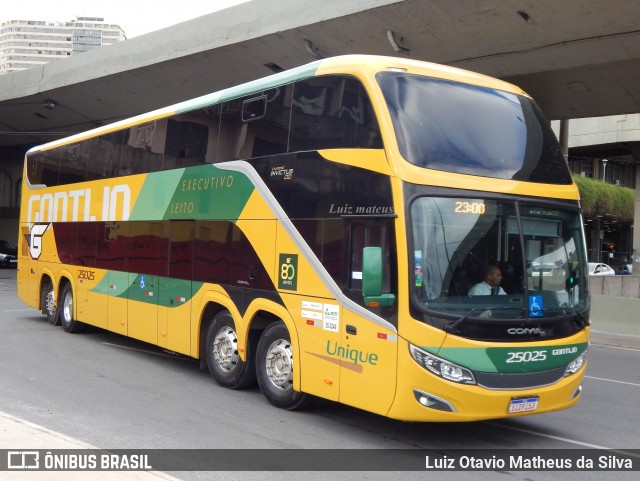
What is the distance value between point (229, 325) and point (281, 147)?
2560 mm

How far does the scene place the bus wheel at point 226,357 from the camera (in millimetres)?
9484

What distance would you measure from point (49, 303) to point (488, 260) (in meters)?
12.1

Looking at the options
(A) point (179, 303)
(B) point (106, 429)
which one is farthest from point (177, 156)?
(B) point (106, 429)

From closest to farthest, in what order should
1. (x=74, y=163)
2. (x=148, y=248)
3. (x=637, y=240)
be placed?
(x=148, y=248), (x=74, y=163), (x=637, y=240)

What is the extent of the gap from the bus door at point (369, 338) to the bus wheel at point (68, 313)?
9073 mm

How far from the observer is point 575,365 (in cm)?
745

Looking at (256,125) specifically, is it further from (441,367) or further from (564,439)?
(564,439)

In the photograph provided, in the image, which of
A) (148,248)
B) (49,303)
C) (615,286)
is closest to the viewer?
(148,248)

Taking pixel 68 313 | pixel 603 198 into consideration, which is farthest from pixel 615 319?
pixel 603 198

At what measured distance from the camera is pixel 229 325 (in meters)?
9.79

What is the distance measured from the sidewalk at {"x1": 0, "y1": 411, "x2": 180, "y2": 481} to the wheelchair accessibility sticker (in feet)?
11.9

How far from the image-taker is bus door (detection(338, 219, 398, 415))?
689 centimetres

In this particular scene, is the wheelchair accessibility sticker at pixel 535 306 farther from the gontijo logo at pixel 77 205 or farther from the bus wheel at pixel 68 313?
the bus wheel at pixel 68 313

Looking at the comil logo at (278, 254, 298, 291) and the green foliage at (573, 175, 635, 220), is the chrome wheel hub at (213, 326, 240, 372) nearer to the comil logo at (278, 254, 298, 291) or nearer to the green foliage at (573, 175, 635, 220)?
the comil logo at (278, 254, 298, 291)
